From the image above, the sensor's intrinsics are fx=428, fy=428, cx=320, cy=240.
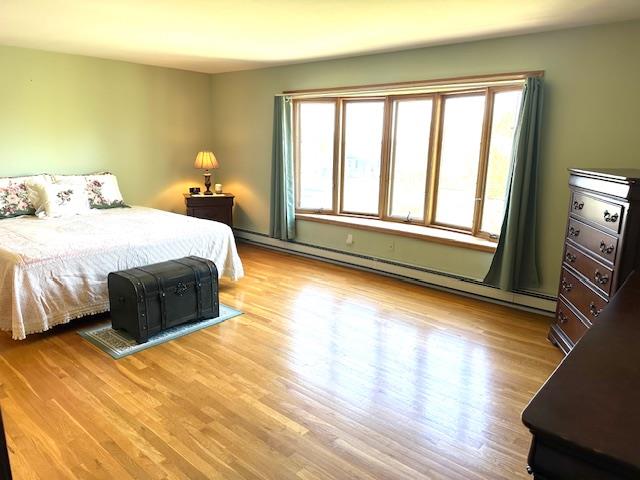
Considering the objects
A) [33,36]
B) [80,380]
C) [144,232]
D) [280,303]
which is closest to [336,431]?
[80,380]

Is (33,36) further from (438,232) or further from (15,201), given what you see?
(438,232)

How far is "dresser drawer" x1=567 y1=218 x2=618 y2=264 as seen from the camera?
97.7 inches

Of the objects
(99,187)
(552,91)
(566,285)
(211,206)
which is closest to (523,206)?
(566,285)

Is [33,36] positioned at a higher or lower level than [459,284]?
higher

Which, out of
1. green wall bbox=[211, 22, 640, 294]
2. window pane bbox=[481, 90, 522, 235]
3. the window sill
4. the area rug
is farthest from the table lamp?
window pane bbox=[481, 90, 522, 235]

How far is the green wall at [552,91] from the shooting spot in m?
3.18

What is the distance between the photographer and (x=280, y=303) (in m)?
3.89

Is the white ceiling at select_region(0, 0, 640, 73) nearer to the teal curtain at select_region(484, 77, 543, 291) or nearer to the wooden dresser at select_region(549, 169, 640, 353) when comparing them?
the teal curtain at select_region(484, 77, 543, 291)

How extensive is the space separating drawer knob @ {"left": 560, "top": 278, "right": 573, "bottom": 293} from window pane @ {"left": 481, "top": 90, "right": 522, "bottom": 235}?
36.3 inches

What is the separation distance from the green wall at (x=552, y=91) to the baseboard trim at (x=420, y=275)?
80 mm

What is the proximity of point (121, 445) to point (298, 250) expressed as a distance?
3729 millimetres

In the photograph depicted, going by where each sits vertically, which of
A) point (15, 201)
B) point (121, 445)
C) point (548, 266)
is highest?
point (15, 201)

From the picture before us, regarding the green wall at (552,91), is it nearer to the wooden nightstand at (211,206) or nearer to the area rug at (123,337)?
the wooden nightstand at (211,206)

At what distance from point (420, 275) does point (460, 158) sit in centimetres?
126
